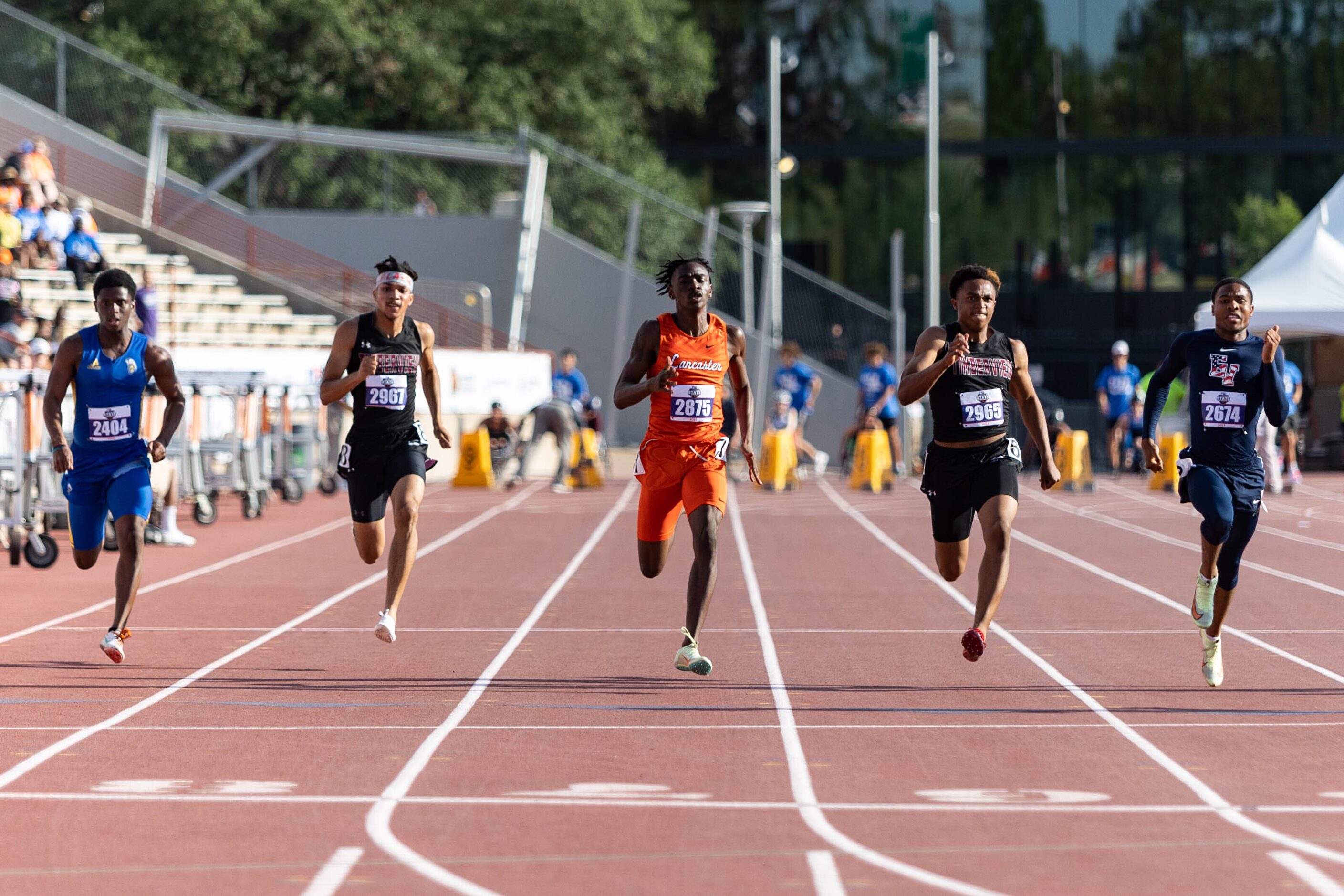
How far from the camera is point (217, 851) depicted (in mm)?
5539

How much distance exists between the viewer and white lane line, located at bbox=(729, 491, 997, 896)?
5.16m

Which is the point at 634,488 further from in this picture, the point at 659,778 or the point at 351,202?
the point at 659,778

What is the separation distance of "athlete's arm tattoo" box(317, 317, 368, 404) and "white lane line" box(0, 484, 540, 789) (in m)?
1.45

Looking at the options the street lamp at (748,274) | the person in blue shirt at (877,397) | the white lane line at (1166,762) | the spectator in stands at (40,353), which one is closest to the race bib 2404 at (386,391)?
the white lane line at (1166,762)

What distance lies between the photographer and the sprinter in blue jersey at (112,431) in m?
9.33

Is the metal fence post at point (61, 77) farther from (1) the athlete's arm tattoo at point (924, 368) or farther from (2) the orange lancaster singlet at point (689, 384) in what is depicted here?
(1) the athlete's arm tattoo at point (924, 368)

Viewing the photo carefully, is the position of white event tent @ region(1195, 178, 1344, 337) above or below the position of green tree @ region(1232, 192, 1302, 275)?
below

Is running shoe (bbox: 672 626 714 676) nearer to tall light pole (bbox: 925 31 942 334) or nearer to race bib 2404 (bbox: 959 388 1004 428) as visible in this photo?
race bib 2404 (bbox: 959 388 1004 428)

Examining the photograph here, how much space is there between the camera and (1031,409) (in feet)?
29.9

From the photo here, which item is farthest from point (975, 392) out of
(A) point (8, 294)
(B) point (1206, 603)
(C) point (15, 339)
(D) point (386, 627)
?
(A) point (8, 294)

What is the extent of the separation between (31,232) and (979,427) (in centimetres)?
2247

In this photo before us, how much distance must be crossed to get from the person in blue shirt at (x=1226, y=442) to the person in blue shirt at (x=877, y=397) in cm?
1684

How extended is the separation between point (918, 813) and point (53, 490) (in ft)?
35.4

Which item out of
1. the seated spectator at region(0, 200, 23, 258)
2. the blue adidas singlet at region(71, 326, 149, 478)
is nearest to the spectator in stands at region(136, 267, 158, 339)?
the seated spectator at region(0, 200, 23, 258)
